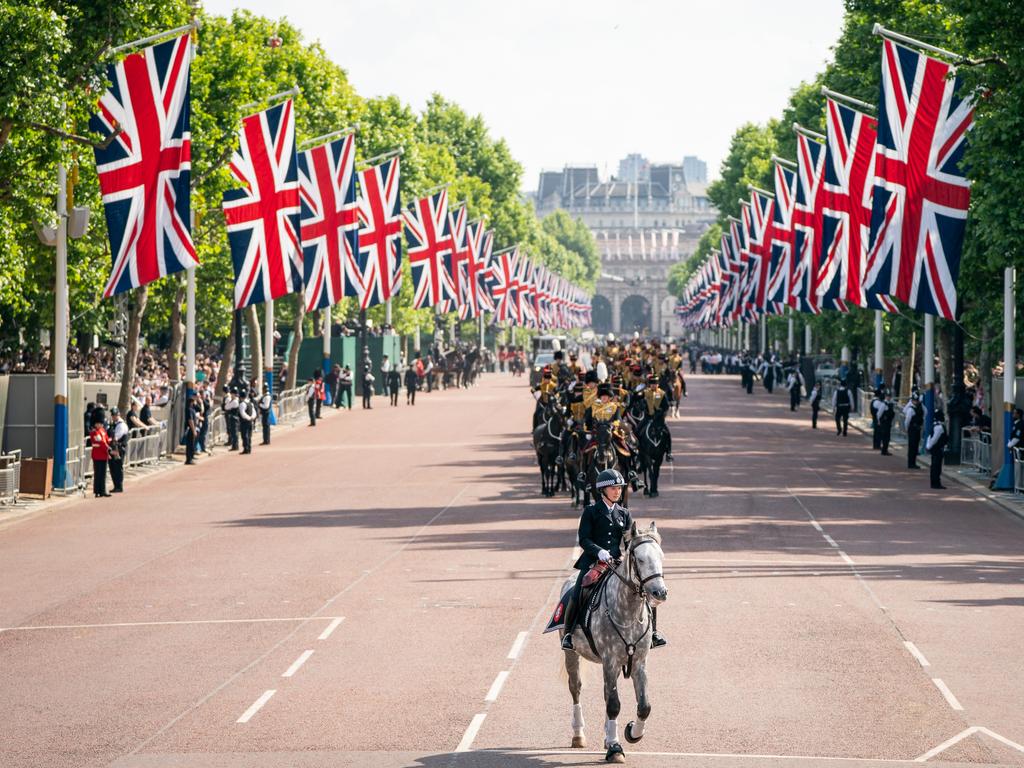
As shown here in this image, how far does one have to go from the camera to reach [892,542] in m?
28.4

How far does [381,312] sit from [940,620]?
73.7 meters

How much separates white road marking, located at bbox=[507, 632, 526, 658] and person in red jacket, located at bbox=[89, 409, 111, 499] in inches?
745

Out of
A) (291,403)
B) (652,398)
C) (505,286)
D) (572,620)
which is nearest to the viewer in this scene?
(572,620)

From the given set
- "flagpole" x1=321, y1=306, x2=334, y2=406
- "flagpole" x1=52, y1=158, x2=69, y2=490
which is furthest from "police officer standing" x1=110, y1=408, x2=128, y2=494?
"flagpole" x1=321, y1=306, x2=334, y2=406

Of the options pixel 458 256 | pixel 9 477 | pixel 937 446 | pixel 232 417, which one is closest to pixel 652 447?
pixel 937 446

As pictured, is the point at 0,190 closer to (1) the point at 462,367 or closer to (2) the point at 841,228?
(2) the point at 841,228

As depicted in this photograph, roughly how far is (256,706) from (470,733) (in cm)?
225

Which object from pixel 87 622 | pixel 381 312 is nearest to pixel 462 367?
pixel 381 312

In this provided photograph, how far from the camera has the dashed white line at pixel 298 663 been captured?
17.6 m

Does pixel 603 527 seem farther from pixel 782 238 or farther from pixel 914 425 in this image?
pixel 782 238

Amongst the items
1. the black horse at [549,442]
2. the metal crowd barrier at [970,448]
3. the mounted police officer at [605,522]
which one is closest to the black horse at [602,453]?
the black horse at [549,442]

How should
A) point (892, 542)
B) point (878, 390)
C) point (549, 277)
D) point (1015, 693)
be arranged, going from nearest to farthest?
1. point (1015, 693)
2. point (892, 542)
3. point (878, 390)
4. point (549, 277)

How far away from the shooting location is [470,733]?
14.7 m

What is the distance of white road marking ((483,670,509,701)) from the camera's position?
53.1 ft
